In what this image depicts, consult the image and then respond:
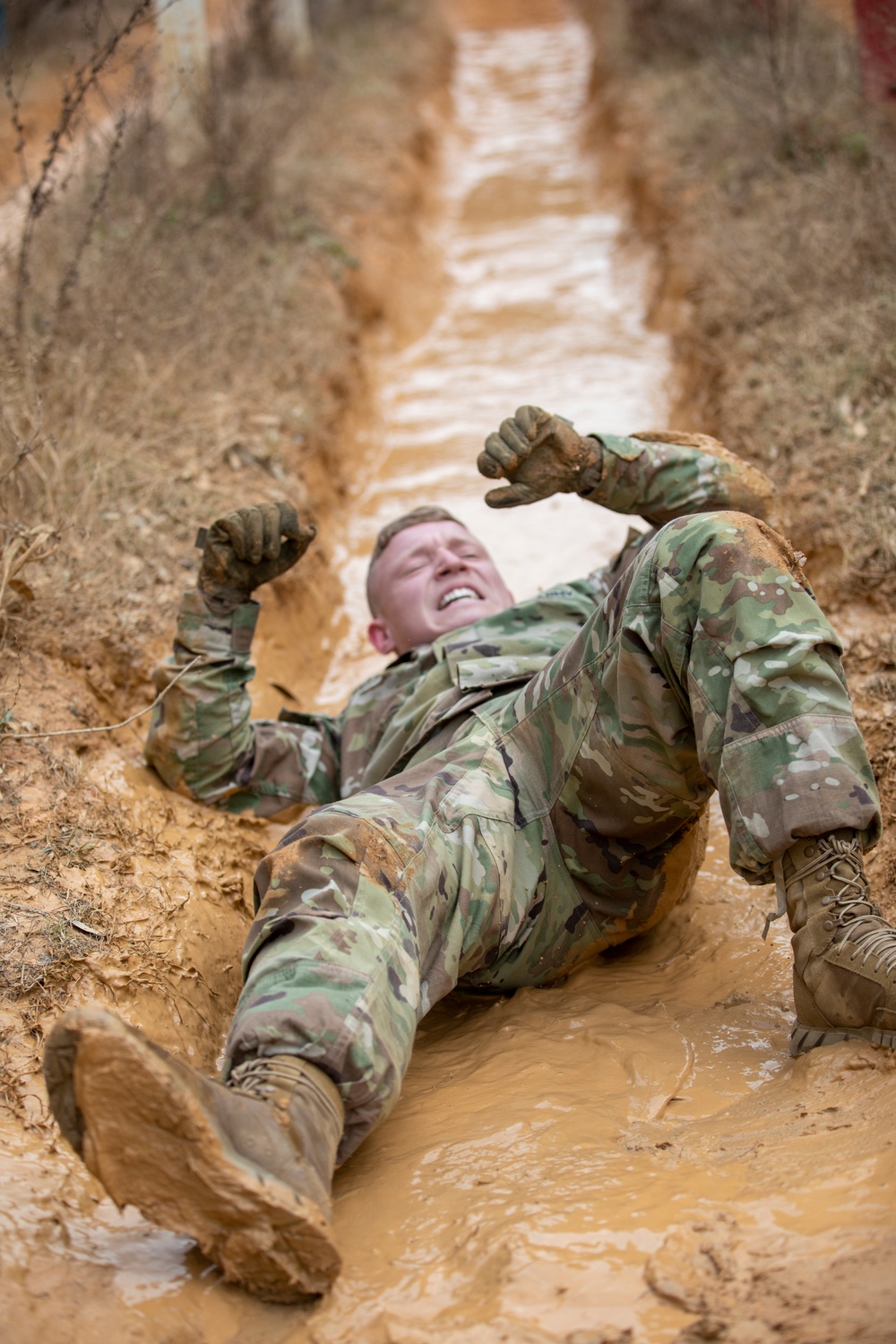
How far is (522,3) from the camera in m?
16.1

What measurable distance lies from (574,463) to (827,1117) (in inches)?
59.3

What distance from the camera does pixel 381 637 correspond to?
3.26 meters

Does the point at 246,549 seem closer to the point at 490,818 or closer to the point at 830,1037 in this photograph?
the point at 490,818

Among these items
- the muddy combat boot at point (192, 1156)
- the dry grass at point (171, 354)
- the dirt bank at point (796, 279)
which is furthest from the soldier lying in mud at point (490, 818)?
the dry grass at point (171, 354)

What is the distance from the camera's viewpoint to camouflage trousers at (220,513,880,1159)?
5.91ft

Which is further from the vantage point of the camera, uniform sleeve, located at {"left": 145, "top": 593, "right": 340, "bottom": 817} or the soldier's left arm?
uniform sleeve, located at {"left": 145, "top": 593, "right": 340, "bottom": 817}

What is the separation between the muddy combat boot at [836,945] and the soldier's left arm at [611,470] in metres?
1.02

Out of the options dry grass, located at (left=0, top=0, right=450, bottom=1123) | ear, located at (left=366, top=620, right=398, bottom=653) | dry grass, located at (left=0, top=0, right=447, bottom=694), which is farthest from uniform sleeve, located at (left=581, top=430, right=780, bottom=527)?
dry grass, located at (left=0, top=0, right=447, bottom=694)

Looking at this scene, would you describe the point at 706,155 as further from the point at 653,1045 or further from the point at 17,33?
the point at 17,33

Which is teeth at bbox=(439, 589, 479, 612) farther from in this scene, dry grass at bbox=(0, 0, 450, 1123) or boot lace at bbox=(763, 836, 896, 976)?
boot lace at bbox=(763, 836, 896, 976)

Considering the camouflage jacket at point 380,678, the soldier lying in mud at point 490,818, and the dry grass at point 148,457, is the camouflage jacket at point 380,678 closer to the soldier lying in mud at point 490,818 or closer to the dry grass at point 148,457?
the soldier lying in mud at point 490,818

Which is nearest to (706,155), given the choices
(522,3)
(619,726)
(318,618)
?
(318,618)

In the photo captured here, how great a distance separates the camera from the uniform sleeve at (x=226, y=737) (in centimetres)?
285

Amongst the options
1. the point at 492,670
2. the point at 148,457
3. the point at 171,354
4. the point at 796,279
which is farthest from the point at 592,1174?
the point at 796,279
